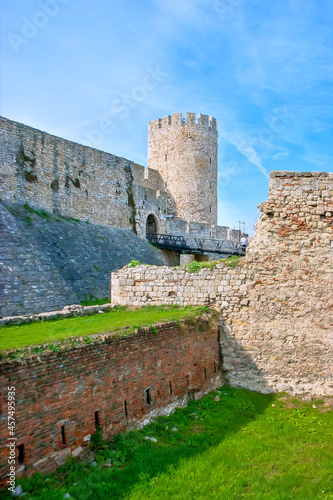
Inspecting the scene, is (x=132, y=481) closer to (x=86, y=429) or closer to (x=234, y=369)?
(x=86, y=429)

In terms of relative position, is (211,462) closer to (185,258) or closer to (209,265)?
(209,265)

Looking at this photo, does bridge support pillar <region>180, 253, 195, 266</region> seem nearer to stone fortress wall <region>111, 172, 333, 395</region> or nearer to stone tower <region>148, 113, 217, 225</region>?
stone tower <region>148, 113, 217, 225</region>

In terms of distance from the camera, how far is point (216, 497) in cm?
491

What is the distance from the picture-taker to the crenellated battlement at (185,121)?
34.3 meters

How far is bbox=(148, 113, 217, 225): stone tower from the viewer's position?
113 feet

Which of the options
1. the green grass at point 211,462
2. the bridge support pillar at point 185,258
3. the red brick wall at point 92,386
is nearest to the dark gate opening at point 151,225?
the bridge support pillar at point 185,258

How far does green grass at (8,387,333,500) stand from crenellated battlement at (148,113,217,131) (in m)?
29.7

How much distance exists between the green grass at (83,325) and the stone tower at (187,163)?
2492 cm

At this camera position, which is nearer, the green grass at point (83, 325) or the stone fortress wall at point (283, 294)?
the green grass at point (83, 325)

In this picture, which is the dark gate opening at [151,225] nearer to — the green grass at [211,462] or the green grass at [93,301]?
the green grass at [93,301]

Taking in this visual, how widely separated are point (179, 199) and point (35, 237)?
18981 millimetres

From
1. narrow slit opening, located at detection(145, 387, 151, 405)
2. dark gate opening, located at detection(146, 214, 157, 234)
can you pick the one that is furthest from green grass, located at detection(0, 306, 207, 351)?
dark gate opening, located at detection(146, 214, 157, 234)

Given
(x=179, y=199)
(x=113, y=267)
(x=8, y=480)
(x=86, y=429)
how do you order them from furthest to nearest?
(x=179, y=199)
(x=113, y=267)
(x=86, y=429)
(x=8, y=480)

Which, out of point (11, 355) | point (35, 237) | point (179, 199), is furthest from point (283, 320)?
point (179, 199)
